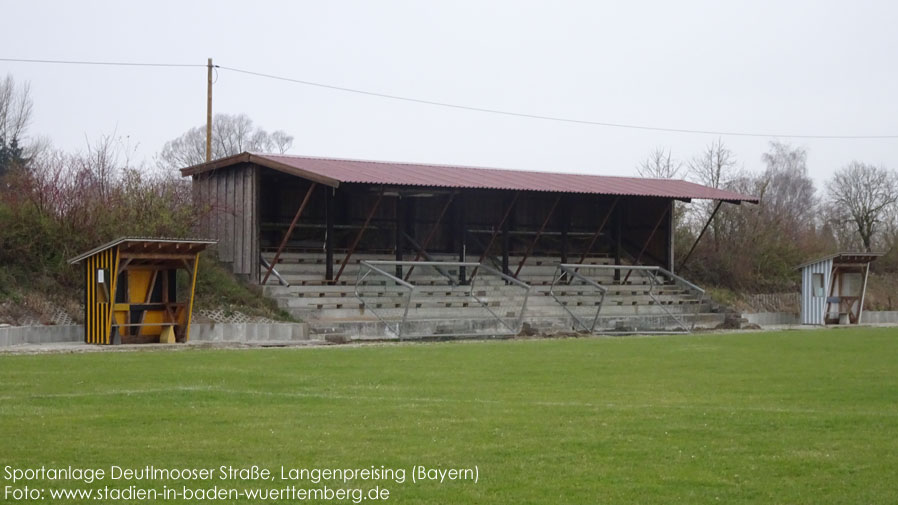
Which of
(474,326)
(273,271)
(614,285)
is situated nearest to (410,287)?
(474,326)

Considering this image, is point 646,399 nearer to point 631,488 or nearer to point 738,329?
point 631,488

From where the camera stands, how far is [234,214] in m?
31.5

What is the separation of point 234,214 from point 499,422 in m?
21.9

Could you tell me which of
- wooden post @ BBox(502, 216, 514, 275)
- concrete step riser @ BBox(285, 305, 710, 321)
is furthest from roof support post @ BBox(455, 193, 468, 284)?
concrete step riser @ BBox(285, 305, 710, 321)

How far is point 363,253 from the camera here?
34.6 meters

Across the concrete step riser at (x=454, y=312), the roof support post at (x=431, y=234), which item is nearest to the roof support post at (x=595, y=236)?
the concrete step riser at (x=454, y=312)

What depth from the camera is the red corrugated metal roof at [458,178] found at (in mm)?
29581

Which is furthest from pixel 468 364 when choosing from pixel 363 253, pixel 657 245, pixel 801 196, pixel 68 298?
pixel 801 196

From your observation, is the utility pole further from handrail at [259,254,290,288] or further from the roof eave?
handrail at [259,254,290,288]

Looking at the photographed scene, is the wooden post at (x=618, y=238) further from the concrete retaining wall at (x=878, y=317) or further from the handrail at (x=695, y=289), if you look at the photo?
the concrete retaining wall at (x=878, y=317)

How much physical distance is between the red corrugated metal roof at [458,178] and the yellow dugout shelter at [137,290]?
4.93m

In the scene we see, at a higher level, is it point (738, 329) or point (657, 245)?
point (657, 245)

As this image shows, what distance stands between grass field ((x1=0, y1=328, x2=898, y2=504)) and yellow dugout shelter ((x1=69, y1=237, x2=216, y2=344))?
4351 millimetres

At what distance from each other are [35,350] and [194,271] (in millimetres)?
4748
